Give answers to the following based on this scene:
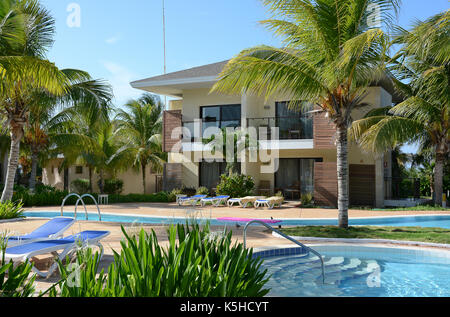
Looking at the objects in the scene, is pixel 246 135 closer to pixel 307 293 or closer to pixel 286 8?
pixel 286 8

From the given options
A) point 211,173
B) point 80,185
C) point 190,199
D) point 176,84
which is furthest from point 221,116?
point 80,185

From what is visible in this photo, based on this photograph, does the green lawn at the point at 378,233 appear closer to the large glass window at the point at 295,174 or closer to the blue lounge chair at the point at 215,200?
the blue lounge chair at the point at 215,200

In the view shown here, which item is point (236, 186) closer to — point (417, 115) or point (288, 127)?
point (288, 127)

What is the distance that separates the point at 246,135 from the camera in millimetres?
19719

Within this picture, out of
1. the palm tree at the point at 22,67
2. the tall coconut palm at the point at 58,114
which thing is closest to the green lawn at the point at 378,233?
the palm tree at the point at 22,67

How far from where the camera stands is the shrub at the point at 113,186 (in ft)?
87.4

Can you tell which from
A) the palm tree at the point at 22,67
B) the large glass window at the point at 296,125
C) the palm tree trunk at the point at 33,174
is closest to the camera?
the palm tree at the point at 22,67

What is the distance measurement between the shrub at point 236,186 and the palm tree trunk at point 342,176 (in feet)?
30.6

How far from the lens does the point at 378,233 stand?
1063cm

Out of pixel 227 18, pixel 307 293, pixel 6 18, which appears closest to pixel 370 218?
pixel 307 293

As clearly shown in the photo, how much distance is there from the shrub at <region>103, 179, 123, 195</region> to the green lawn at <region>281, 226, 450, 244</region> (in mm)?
17690

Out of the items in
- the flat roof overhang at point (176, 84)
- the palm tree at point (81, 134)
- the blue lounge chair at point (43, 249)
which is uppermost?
the flat roof overhang at point (176, 84)

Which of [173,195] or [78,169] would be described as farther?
[78,169]

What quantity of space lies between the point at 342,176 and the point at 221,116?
44.3ft
